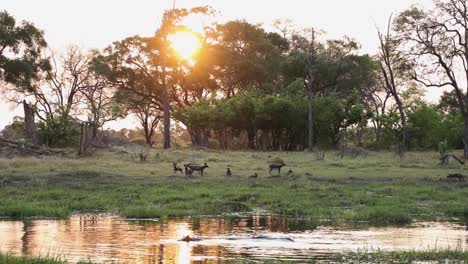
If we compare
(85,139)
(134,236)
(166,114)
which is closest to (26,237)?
(134,236)

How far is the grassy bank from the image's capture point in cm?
2383

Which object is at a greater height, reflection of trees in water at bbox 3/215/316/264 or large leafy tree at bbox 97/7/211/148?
large leafy tree at bbox 97/7/211/148

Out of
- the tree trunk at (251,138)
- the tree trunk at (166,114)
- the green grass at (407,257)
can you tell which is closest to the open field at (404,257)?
the green grass at (407,257)

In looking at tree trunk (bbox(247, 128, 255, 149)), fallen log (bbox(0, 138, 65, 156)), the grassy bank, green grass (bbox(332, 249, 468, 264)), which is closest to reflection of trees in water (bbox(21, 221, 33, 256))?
the grassy bank

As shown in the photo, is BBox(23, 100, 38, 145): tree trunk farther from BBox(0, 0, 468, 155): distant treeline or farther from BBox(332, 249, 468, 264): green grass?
BBox(332, 249, 468, 264): green grass

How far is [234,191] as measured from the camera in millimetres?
28328

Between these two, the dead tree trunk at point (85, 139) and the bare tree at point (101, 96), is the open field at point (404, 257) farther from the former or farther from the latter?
the bare tree at point (101, 96)

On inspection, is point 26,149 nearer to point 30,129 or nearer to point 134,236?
point 30,129

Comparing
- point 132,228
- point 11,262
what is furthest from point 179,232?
point 11,262

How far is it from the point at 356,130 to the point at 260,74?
36.8ft

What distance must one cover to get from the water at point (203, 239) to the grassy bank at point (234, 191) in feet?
5.89

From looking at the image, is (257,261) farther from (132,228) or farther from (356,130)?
(356,130)

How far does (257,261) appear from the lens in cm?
1444

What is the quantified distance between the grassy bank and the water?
1797 mm
